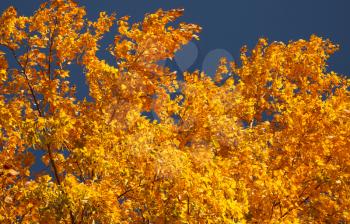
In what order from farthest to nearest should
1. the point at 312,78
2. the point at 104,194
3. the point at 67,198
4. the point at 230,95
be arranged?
the point at 312,78 < the point at 230,95 < the point at 104,194 < the point at 67,198

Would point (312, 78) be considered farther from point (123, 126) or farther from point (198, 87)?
point (123, 126)

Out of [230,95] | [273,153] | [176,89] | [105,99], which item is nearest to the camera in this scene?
[105,99]

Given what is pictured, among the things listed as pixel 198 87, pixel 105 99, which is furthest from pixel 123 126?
pixel 198 87

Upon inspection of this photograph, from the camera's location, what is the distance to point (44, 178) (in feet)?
26.0

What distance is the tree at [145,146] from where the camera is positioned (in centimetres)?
801

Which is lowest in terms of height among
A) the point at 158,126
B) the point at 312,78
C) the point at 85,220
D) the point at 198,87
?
the point at 85,220

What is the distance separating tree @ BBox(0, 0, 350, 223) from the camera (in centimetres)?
801

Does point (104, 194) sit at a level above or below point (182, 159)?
below

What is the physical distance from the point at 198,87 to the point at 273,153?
294 centimetres

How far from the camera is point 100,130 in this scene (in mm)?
10453

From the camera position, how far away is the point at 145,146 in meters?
9.12

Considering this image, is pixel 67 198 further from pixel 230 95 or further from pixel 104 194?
pixel 230 95

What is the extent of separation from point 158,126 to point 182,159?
1901 millimetres

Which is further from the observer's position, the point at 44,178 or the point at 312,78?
the point at 312,78
